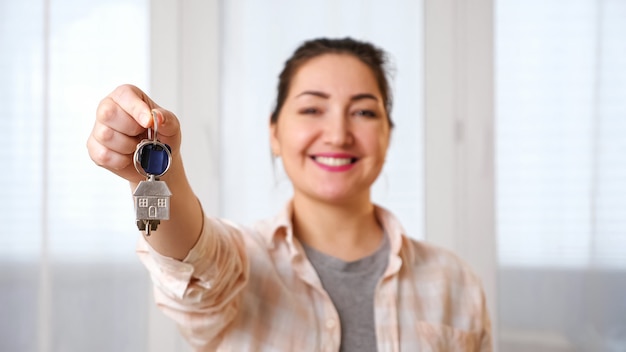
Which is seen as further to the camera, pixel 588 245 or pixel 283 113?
pixel 588 245

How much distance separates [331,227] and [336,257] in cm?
7

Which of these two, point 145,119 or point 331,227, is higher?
point 145,119

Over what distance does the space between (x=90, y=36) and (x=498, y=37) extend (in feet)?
4.61

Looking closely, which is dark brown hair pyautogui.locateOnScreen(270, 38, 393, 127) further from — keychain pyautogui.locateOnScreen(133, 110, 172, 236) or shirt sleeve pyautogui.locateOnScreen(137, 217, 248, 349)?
keychain pyautogui.locateOnScreen(133, 110, 172, 236)

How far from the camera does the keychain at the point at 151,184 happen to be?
0.90 m

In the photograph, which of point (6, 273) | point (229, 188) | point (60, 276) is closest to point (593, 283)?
point (229, 188)

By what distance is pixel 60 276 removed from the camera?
2428 millimetres

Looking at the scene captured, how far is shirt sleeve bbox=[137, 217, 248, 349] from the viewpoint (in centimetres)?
115

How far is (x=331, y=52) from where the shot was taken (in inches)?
64.8

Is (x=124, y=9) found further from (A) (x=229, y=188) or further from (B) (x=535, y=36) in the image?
(B) (x=535, y=36)

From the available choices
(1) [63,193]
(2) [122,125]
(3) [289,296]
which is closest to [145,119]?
(2) [122,125]

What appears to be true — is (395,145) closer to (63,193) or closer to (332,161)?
(332,161)

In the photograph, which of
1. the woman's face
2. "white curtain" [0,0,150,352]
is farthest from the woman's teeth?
"white curtain" [0,0,150,352]

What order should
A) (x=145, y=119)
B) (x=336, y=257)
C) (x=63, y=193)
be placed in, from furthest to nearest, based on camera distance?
(x=63, y=193)
(x=336, y=257)
(x=145, y=119)
